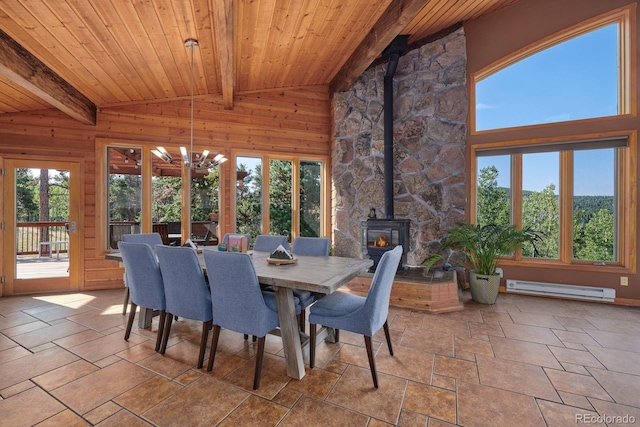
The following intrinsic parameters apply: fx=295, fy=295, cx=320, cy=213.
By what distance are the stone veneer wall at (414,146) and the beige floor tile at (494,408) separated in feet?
8.81

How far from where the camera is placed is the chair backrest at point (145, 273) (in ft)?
8.27

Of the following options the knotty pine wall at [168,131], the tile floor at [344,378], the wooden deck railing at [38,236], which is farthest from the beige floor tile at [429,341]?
→ the wooden deck railing at [38,236]

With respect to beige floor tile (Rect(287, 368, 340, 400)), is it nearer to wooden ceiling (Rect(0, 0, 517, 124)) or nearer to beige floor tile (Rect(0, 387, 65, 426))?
beige floor tile (Rect(0, 387, 65, 426))

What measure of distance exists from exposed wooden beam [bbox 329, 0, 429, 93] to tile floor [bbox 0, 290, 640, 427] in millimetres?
3243

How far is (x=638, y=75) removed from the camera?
373 centimetres

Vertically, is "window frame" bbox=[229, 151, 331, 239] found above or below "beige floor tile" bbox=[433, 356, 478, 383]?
above

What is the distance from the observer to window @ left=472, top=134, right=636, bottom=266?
3.89 meters

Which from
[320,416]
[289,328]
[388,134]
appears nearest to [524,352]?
[320,416]

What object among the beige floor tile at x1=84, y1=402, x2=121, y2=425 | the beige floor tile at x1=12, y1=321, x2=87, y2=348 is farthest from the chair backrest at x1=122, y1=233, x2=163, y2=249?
the beige floor tile at x1=84, y1=402, x2=121, y2=425

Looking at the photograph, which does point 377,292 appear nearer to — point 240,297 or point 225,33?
point 240,297

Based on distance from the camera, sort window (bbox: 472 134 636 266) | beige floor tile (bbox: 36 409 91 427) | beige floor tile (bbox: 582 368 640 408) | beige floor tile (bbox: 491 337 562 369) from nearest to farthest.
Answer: beige floor tile (bbox: 36 409 91 427), beige floor tile (bbox: 582 368 640 408), beige floor tile (bbox: 491 337 562 369), window (bbox: 472 134 636 266)

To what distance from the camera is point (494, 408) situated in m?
1.82

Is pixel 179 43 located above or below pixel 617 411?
above

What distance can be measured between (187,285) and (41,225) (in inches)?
147
